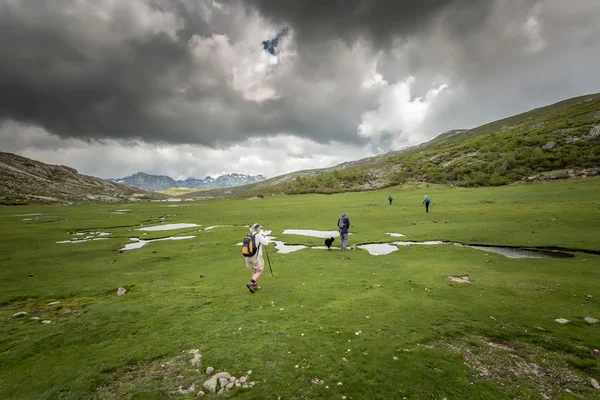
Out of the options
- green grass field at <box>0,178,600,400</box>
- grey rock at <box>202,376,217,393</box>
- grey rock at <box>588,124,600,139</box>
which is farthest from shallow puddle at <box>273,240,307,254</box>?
grey rock at <box>588,124,600,139</box>

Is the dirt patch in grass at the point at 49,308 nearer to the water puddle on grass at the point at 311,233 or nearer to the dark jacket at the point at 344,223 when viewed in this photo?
the dark jacket at the point at 344,223

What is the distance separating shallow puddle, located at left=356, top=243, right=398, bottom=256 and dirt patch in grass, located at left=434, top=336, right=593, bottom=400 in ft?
53.0

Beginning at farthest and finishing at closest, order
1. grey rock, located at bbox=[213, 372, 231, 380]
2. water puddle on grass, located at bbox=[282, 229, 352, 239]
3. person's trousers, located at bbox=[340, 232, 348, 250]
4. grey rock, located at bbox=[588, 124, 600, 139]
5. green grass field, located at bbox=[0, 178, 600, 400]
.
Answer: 1. grey rock, located at bbox=[588, 124, 600, 139]
2. water puddle on grass, located at bbox=[282, 229, 352, 239]
3. person's trousers, located at bbox=[340, 232, 348, 250]
4. grey rock, located at bbox=[213, 372, 231, 380]
5. green grass field, located at bbox=[0, 178, 600, 400]

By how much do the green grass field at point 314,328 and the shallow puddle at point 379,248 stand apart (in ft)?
7.04

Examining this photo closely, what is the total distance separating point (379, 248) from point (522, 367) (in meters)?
20.1

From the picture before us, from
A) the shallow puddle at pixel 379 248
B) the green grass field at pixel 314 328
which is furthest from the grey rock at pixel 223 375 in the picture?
the shallow puddle at pixel 379 248

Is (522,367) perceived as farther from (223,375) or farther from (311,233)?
(311,233)

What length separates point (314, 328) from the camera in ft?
37.2

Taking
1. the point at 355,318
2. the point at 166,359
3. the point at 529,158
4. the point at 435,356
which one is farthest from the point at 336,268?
the point at 529,158

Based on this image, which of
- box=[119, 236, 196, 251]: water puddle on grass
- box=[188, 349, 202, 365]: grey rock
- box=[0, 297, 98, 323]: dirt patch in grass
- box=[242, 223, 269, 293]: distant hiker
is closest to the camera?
box=[188, 349, 202, 365]: grey rock

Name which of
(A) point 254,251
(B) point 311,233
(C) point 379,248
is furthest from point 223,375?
(B) point 311,233

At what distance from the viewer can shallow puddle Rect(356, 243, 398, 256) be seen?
2693 cm

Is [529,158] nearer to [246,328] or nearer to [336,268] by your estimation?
[336,268]

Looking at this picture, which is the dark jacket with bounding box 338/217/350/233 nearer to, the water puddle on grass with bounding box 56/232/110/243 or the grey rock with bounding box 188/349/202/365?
the grey rock with bounding box 188/349/202/365
